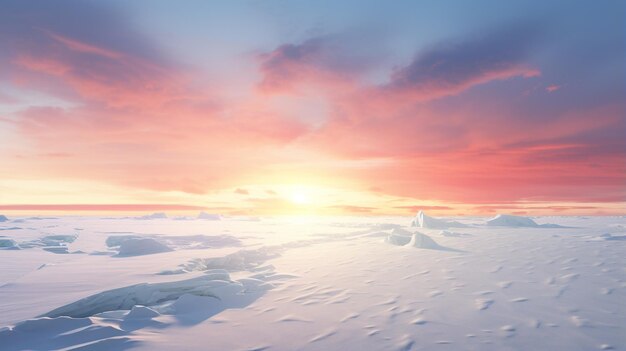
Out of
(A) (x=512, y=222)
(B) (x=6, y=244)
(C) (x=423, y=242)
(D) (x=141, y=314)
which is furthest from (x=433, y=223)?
(B) (x=6, y=244)

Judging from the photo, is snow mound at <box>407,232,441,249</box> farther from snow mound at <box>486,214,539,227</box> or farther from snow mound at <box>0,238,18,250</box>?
snow mound at <box>486,214,539,227</box>

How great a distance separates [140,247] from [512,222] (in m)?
37.1

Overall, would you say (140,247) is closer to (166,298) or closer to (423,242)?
(166,298)

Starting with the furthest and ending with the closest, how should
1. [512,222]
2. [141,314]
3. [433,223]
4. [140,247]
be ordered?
1. [512,222]
2. [433,223]
3. [140,247]
4. [141,314]

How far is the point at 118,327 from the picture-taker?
→ 6.23 metres

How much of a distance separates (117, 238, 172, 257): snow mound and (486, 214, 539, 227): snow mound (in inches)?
1374

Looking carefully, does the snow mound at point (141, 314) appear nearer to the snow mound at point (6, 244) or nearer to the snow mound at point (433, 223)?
the snow mound at point (6, 244)

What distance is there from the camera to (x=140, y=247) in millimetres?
16672

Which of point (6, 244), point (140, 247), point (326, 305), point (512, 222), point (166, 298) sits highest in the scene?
point (6, 244)

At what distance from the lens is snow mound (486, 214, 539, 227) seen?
116 ft

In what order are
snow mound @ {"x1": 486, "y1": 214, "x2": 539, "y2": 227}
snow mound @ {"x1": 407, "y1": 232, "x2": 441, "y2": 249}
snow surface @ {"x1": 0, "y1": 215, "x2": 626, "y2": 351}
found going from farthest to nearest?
1. snow mound @ {"x1": 486, "y1": 214, "x2": 539, "y2": 227}
2. snow mound @ {"x1": 407, "y1": 232, "x2": 441, "y2": 249}
3. snow surface @ {"x1": 0, "y1": 215, "x2": 626, "y2": 351}

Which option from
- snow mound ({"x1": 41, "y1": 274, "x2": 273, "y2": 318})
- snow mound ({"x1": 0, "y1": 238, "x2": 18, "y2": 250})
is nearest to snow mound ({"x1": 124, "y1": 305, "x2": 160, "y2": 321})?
snow mound ({"x1": 41, "y1": 274, "x2": 273, "y2": 318})

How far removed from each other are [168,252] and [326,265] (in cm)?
859

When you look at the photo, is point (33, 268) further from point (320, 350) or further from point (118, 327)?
point (320, 350)
